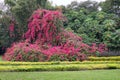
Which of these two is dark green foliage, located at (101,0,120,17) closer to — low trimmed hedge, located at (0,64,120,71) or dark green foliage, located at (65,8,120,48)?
dark green foliage, located at (65,8,120,48)

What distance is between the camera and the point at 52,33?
60.4 feet

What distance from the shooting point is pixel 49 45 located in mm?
18078

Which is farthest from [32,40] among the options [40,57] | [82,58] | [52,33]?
[82,58]

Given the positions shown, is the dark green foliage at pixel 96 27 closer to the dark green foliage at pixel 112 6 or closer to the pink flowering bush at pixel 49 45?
the pink flowering bush at pixel 49 45

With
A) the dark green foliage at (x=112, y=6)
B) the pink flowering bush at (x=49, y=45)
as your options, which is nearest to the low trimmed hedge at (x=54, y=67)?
the pink flowering bush at (x=49, y=45)

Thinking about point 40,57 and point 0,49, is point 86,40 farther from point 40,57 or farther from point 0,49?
point 0,49

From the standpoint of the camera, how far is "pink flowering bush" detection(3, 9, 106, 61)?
16.3m

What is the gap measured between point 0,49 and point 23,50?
10.9 meters

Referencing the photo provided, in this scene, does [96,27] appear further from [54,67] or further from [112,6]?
[54,67]

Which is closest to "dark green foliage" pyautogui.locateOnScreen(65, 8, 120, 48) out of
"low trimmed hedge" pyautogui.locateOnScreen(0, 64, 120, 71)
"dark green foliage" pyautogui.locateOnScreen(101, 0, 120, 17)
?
"dark green foliage" pyautogui.locateOnScreen(101, 0, 120, 17)

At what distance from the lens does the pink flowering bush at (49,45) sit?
16312mm

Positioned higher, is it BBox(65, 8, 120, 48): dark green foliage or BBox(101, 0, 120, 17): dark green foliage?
BBox(101, 0, 120, 17): dark green foliage

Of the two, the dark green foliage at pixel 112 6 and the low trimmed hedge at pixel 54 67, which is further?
the dark green foliage at pixel 112 6

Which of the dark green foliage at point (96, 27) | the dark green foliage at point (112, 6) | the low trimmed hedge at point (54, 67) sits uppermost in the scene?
the dark green foliage at point (112, 6)
